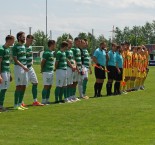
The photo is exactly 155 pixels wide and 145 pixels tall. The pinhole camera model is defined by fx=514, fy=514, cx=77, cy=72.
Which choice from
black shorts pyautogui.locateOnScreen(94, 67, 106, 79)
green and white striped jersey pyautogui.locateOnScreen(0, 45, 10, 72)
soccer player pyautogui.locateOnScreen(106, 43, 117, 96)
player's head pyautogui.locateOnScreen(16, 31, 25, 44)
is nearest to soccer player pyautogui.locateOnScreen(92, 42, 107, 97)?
black shorts pyautogui.locateOnScreen(94, 67, 106, 79)

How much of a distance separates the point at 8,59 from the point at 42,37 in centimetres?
7081

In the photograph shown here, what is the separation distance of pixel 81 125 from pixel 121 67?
9734 millimetres

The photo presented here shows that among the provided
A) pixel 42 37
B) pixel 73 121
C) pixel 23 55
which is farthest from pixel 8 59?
pixel 42 37

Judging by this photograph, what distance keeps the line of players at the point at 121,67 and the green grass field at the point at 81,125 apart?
3439 mm

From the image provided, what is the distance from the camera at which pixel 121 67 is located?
20.6m

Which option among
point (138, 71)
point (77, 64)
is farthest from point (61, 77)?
point (138, 71)

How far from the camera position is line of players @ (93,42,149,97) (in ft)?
62.7

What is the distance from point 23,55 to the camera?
14445 mm

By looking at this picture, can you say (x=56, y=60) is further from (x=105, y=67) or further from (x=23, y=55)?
(x=105, y=67)

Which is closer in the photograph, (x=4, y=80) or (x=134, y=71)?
(x=4, y=80)

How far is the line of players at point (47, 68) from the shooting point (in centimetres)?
1388

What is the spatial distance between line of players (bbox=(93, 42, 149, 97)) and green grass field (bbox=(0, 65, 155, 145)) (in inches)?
135

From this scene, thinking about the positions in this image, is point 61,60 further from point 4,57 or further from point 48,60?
point 4,57

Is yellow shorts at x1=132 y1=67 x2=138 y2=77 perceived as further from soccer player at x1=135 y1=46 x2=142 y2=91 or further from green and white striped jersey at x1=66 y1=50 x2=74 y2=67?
green and white striped jersey at x1=66 y1=50 x2=74 y2=67
